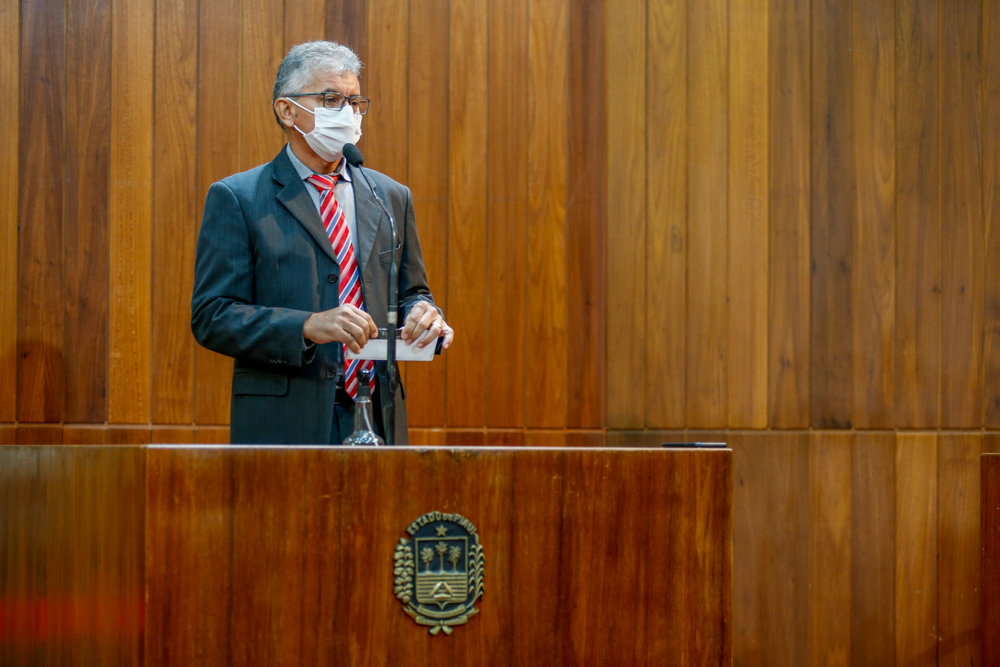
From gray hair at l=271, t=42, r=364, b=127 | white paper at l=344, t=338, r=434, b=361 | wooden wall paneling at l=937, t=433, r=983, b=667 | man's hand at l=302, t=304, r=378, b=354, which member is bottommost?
wooden wall paneling at l=937, t=433, r=983, b=667

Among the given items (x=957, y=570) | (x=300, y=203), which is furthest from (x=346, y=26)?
(x=957, y=570)

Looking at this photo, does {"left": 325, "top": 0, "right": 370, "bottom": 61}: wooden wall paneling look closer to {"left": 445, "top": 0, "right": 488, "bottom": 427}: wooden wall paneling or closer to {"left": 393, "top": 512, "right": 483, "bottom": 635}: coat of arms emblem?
{"left": 445, "top": 0, "right": 488, "bottom": 427}: wooden wall paneling

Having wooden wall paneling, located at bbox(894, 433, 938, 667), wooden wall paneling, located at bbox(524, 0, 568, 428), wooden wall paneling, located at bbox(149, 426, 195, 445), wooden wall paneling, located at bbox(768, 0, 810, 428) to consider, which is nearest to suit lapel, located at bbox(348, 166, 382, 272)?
wooden wall paneling, located at bbox(524, 0, 568, 428)

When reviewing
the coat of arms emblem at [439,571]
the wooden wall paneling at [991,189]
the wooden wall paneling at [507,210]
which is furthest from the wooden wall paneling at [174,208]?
the wooden wall paneling at [991,189]

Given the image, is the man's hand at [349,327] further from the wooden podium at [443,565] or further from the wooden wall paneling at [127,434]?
the wooden wall paneling at [127,434]

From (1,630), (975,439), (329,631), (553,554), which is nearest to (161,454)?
(329,631)

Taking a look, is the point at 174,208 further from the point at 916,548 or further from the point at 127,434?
the point at 916,548

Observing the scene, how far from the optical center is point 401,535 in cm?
137

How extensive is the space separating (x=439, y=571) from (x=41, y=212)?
2.16m

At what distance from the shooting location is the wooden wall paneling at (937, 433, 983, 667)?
118 inches

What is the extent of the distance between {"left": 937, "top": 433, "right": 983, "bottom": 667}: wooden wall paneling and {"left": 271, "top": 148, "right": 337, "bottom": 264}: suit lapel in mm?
2273

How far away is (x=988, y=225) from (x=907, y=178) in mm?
333

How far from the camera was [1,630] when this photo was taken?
2.15 meters

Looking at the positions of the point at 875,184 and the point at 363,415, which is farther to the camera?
the point at 875,184
